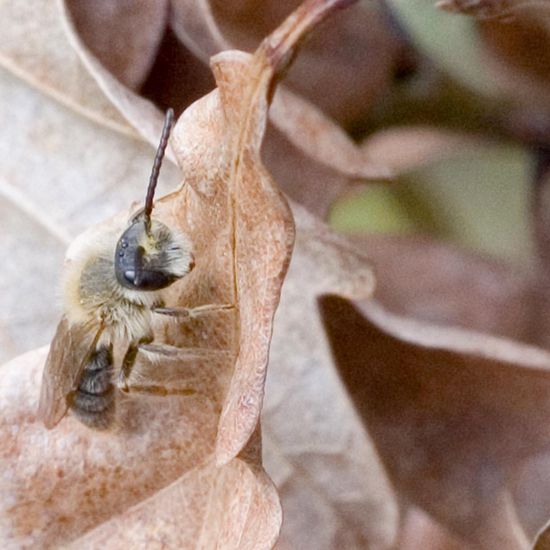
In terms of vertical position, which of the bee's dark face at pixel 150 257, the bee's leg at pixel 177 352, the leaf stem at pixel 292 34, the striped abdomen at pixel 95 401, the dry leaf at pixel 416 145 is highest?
the leaf stem at pixel 292 34

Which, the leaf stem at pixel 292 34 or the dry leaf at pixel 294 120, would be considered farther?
the dry leaf at pixel 294 120

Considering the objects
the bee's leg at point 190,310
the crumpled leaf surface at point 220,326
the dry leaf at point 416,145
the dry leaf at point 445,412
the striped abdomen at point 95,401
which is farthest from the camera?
the dry leaf at point 416,145

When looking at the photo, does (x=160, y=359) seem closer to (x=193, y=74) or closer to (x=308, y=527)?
(x=308, y=527)

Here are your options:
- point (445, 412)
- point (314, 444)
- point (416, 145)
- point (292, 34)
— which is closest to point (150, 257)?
point (292, 34)

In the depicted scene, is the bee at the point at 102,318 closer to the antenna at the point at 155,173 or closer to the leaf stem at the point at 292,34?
the antenna at the point at 155,173

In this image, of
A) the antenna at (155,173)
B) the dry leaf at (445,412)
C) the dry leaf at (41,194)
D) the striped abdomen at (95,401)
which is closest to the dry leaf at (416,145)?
the dry leaf at (445,412)

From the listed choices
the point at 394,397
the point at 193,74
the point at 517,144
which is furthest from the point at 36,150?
the point at 517,144

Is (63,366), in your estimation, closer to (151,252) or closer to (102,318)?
(102,318)
